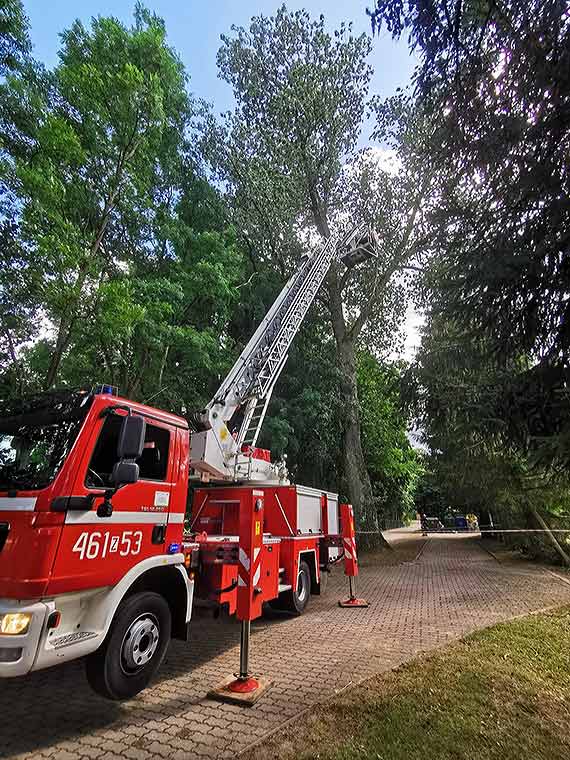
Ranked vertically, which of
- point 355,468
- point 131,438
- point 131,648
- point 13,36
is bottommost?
point 131,648

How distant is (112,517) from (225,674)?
2.32 m

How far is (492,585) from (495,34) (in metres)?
10.5

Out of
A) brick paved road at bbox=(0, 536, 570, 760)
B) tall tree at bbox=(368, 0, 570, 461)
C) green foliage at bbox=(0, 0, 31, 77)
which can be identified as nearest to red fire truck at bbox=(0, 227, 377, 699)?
brick paved road at bbox=(0, 536, 570, 760)

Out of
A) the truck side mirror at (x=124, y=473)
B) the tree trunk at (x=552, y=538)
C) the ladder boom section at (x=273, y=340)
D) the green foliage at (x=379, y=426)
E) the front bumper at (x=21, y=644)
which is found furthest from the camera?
the green foliage at (x=379, y=426)

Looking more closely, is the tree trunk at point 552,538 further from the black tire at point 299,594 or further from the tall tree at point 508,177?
the tall tree at point 508,177

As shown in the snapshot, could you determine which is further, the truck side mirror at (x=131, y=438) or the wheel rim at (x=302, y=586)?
the wheel rim at (x=302, y=586)

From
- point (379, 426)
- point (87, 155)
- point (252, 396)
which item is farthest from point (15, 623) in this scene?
point (379, 426)

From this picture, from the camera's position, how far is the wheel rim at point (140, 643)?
3.85 m

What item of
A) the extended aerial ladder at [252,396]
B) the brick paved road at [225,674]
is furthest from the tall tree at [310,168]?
the brick paved road at [225,674]

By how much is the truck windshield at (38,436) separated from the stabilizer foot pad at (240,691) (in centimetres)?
257

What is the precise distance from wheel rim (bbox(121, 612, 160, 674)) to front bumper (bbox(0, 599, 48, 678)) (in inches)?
37.0

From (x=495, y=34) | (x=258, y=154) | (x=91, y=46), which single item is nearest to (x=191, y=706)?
(x=495, y=34)

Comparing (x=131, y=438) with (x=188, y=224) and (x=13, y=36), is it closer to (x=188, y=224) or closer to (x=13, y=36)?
(x=13, y=36)

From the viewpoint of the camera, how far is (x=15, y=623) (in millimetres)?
3043
